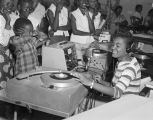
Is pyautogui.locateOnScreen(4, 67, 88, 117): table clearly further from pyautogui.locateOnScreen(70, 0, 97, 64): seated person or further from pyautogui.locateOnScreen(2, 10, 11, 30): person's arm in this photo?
pyautogui.locateOnScreen(70, 0, 97, 64): seated person

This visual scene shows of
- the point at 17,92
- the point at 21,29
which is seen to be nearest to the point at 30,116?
the point at 21,29

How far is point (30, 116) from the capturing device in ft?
11.1

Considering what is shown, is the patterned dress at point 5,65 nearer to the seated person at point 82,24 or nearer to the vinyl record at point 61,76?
the seated person at point 82,24

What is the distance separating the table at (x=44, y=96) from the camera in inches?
74.9

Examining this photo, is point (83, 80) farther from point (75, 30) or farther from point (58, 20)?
point (58, 20)

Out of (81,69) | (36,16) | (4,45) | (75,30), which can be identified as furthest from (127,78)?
(36,16)

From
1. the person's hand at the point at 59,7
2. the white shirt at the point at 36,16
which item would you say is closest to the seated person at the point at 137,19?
the person's hand at the point at 59,7

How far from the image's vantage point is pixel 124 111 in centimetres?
109

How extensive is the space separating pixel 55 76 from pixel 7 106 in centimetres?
148

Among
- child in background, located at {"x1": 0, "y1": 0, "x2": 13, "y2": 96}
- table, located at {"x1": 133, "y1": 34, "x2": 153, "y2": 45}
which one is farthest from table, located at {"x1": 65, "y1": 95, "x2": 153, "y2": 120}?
table, located at {"x1": 133, "y1": 34, "x2": 153, "y2": 45}

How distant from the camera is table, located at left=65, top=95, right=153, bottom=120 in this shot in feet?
3.39

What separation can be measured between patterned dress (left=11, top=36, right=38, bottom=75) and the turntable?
0.78 metres

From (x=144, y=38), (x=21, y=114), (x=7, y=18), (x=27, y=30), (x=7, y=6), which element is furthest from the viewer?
(x=144, y=38)

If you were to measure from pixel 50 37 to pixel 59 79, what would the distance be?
84.2 inches
